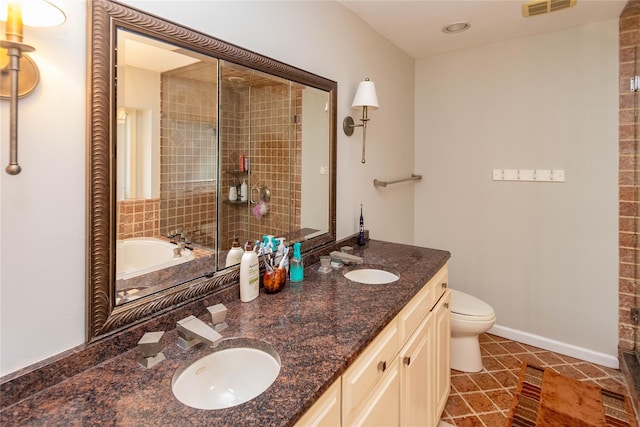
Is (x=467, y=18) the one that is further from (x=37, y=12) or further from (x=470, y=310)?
(x=37, y=12)

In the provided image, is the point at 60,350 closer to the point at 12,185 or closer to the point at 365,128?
the point at 12,185

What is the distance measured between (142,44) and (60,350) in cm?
89

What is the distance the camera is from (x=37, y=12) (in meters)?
0.78

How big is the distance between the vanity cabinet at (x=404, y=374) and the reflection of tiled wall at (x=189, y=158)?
2.48ft

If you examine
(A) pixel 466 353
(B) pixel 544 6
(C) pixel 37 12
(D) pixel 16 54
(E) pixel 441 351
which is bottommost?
(A) pixel 466 353

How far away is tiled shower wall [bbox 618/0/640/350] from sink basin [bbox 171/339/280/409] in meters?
2.59

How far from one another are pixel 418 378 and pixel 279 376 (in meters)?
0.92

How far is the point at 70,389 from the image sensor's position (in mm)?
809

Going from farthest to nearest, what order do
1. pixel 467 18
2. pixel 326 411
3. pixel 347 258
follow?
1. pixel 467 18
2. pixel 347 258
3. pixel 326 411

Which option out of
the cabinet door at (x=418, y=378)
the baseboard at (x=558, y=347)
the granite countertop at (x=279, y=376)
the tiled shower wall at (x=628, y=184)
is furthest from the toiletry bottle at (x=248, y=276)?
the tiled shower wall at (x=628, y=184)

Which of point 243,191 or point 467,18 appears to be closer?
point 243,191

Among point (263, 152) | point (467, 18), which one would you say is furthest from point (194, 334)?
point (467, 18)

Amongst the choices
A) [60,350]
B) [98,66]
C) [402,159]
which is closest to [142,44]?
[98,66]

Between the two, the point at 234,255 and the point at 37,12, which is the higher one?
the point at 37,12
